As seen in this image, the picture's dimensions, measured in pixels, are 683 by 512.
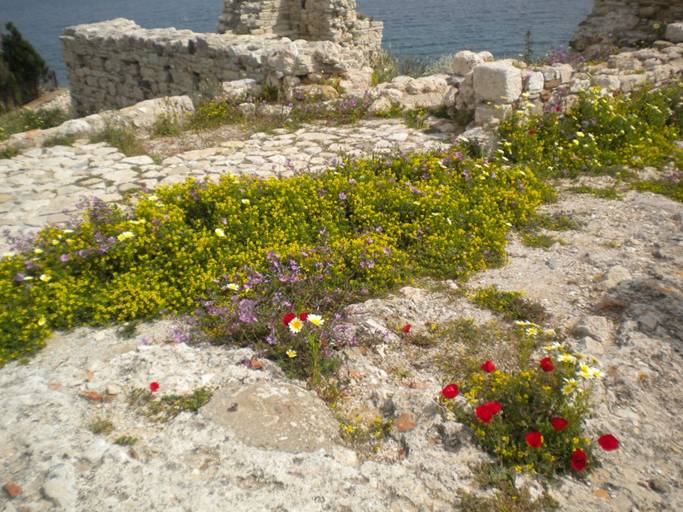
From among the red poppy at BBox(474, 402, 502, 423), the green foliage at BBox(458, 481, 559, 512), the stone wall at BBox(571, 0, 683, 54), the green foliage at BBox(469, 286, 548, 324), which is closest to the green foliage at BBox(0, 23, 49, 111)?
the stone wall at BBox(571, 0, 683, 54)

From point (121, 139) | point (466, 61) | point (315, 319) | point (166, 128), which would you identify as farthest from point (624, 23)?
point (315, 319)

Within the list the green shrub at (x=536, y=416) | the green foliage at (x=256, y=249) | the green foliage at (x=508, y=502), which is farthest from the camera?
the green foliage at (x=256, y=249)

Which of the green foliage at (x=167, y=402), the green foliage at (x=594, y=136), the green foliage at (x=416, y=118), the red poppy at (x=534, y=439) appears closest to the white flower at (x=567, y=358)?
the red poppy at (x=534, y=439)

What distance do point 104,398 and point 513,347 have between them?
118 inches

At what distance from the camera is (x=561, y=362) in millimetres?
3385

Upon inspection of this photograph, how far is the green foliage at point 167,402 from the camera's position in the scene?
3266 millimetres

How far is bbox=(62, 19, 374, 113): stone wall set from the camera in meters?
9.69

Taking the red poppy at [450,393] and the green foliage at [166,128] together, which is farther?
the green foliage at [166,128]

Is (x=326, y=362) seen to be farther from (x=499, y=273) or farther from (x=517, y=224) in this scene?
(x=517, y=224)

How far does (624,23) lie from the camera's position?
1159 cm

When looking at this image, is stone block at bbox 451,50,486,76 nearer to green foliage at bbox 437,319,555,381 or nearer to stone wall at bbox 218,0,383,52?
stone wall at bbox 218,0,383,52

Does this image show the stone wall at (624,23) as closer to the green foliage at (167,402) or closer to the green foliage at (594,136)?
the green foliage at (594,136)

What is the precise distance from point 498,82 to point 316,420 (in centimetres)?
609

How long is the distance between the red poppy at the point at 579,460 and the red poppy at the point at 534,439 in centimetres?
19
